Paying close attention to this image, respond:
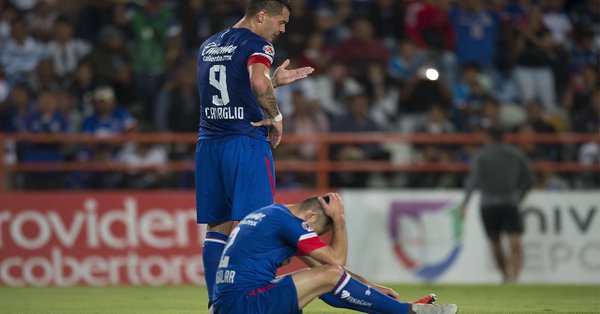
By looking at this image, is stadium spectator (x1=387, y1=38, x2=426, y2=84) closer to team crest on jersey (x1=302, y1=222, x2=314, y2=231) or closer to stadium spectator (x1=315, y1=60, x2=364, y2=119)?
stadium spectator (x1=315, y1=60, x2=364, y2=119)

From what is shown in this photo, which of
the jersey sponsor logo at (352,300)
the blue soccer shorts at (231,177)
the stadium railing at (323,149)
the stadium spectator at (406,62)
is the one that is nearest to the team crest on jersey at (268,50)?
the blue soccer shorts at (231,177)

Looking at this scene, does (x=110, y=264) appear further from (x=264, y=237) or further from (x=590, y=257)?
(x=264, y=237)

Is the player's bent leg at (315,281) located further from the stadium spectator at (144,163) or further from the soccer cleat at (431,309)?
the stadium spectator at (144,163)

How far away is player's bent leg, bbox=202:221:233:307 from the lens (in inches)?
357

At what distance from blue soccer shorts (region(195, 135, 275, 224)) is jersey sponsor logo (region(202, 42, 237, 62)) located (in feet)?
2.12

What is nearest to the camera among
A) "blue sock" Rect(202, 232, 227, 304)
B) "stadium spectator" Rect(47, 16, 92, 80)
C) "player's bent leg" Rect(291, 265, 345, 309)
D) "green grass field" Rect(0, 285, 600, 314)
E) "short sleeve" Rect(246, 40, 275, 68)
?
"player's bent leg" Rect(291, 265, 345, 309)

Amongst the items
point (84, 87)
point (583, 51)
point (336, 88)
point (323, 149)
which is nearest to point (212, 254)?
point (323, 149)

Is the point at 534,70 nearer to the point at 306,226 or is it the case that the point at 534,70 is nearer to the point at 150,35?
the point at 150,35

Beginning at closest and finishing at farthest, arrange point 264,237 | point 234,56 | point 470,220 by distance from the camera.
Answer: point 264,237, point 234,56, point 470,220

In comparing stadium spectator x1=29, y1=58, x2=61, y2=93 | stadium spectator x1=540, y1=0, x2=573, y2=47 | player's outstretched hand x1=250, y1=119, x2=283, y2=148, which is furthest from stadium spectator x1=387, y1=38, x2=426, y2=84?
player's outstretched hand x1=250, y1=119, x2=283, y2=148

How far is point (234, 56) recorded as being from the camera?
354 inches

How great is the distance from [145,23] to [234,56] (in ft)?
35.7

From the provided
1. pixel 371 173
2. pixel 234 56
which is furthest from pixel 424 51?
pixel 234 56

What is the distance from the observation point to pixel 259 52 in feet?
29.2
